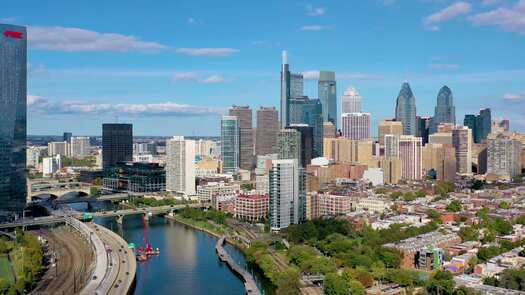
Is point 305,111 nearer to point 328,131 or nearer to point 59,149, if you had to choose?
point 328,131

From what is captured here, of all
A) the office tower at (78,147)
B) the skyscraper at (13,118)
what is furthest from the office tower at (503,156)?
the office tower at (78,147)

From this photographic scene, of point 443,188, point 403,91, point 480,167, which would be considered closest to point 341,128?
point 403,91

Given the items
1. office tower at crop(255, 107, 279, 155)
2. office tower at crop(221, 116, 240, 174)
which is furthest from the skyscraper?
office tower at crop(255, 107, 279, 155)

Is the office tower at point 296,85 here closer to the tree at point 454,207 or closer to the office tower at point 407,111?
the office tower at point 407,111

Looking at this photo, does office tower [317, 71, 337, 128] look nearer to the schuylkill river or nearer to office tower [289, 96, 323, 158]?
office tower [289, 96, 323, 158]

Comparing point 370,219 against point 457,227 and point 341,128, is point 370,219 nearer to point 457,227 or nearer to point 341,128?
point 457,227

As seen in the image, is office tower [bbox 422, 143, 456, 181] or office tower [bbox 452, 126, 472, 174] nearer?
office tower [bbox 422, 143, 456, 181]
